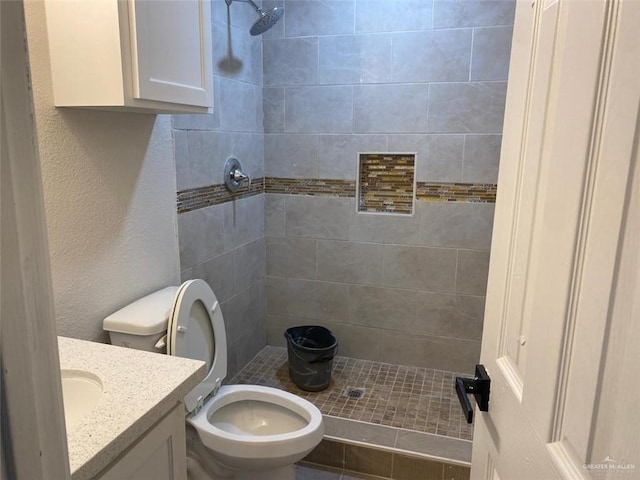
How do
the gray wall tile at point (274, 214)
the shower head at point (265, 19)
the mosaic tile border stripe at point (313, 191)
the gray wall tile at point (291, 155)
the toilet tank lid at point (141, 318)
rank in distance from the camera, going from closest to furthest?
the toilet tank lid at point (141, 318)
the mosaic tile border stripe at point (313, 191)
the shower head at point (265, 19)
the gray wall tile at point (291, 155)
the gray wall tile at point (274, 214)

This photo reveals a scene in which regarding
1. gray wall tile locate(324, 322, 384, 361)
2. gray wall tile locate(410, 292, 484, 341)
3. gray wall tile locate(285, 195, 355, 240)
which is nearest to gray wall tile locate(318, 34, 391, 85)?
gray wall tile locate(285, 195, 355, 240)

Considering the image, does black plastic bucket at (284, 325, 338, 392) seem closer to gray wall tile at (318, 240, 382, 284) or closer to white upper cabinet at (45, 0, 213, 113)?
gray wall tile at (318, 240, 382, 284)

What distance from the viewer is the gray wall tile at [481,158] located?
2521 millimetres

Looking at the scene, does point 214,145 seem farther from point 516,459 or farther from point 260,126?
point 516,459

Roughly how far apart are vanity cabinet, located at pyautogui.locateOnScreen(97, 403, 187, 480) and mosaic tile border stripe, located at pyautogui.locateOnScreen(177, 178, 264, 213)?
3.71 feet

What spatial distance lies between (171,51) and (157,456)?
1.12 meters

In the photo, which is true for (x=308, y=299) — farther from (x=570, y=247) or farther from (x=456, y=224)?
(x=570, y=247)

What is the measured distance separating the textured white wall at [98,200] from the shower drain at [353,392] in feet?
4.06

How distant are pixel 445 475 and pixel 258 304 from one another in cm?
145

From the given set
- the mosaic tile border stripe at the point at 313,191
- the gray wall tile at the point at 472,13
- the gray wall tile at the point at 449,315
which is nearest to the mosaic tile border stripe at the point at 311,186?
the mosaic tile border stripe at the point at 313,191

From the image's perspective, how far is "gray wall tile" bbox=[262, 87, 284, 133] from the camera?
2807 millimetres

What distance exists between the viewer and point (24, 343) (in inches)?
15.5

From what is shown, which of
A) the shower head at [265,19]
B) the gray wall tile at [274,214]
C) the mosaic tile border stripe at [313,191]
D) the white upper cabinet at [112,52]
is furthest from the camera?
the gray wall tile at [274,214]

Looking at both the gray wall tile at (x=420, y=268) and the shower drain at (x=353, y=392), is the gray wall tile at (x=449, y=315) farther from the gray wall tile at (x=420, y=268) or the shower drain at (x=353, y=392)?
the shower drain at (x=353, y=392)
